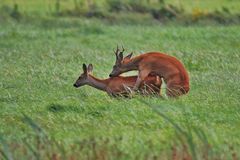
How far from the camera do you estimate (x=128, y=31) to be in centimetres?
2039

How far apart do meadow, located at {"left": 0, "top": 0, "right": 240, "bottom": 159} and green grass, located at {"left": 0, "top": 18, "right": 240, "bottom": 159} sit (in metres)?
0.01

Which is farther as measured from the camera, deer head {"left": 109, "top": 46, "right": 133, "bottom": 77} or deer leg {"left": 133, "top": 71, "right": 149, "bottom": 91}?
deer head {"left": 109, "top": 46, "right": 133, "bottom": 77}

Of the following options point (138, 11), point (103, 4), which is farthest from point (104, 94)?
point (103, 4)

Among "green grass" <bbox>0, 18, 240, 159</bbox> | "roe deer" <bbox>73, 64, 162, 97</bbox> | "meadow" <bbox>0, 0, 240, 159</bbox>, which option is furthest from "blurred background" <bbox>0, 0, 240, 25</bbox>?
"roe deer" <bbox>73, 64, 162, 97</bbox>

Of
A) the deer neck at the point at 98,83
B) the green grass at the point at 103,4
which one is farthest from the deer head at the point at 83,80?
the green grass at the point at 103,4

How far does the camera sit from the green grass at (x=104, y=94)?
1078 centimetres

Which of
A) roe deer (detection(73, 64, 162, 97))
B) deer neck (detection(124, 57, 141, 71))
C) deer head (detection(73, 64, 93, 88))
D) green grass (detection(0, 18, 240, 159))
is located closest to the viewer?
green grass (detection(0, 18, 240, 159))

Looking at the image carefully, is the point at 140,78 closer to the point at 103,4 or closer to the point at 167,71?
the point at 167,71

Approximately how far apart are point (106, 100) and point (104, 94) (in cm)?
90

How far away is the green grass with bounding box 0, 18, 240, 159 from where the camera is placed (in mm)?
10781

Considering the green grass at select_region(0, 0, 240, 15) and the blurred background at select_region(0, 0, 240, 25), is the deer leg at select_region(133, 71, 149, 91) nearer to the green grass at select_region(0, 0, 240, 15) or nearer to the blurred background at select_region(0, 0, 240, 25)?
the blurred background at select_region(0, 0, 240, 25)

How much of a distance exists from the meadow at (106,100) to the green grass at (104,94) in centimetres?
1

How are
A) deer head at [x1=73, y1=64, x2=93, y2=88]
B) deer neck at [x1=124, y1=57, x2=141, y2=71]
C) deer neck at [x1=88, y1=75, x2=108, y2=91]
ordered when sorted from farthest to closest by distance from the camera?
deer head at [x1=73, y1=64, x2=93, y2=88] → deer neck at [x1=124, y1=57, x2=141, y2=71] → deer neck at [x1=88, y1=75, x2=108, y2=91]

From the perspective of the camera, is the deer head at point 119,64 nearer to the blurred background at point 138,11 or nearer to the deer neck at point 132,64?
the deer neck at point 132,64
